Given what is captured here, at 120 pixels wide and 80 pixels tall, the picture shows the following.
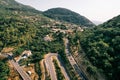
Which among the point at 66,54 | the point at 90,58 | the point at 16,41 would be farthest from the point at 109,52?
the point at 16,41

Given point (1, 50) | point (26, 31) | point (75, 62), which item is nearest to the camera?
point (75, 62)

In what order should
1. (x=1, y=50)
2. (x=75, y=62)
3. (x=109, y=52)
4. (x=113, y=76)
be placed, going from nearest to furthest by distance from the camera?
(x=113, y=76), (x=109, y=52), (x=75, y=62), (x=1, y=50)

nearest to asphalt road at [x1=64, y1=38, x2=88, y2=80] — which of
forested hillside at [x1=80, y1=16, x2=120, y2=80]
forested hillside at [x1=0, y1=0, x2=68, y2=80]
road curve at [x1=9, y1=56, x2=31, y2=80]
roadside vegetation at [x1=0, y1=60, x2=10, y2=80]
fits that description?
forested hillside at [x1=80, y1=16, x2=120, y2=80]

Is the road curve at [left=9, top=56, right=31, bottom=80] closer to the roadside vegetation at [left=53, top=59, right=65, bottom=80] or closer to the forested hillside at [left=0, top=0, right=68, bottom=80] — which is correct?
the forested hillside at [left=0, top=0, right=68, bottom=80]

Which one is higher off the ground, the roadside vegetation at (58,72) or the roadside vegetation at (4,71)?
the roadside vegetation at (58,72)

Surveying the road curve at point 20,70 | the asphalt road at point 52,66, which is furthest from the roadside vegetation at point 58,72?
the road curve at point 20,70

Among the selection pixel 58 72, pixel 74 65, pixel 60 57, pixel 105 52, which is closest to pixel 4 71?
pixel 58 72

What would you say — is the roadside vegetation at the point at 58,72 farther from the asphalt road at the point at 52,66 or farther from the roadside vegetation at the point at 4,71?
the roadside vegetation at the point at 4,71

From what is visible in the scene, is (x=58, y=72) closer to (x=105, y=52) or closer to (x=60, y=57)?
(x=60, y=57)

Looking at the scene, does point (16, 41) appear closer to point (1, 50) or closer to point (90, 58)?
point (1, 50)
